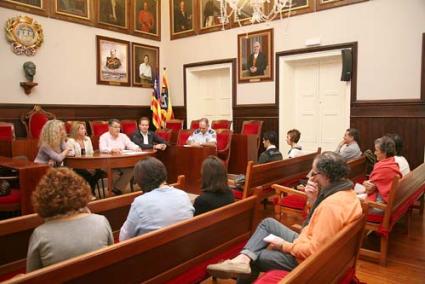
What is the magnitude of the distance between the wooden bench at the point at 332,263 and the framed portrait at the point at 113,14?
338 inches

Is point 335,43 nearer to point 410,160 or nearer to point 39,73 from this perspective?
point 410,160

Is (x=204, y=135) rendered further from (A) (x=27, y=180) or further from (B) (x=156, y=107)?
(A) (x=27, y=180)

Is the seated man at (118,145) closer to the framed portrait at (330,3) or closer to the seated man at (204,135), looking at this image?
the seated man at (204,135)

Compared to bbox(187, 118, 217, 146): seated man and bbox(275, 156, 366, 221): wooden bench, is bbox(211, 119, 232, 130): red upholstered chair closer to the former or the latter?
bbox(187, 118, 217, 146): seated man

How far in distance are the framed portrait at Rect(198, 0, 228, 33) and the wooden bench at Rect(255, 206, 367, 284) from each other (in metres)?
8.32

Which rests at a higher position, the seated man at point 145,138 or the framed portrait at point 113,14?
the framed portrait at point 113,14

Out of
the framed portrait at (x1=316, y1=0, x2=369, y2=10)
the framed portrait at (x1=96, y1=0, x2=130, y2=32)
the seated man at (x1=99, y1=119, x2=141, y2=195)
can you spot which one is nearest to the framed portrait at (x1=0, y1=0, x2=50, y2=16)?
the framed portrait at (x1=96, y1=0, x2=130, y2=32)

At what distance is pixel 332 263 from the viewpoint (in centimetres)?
194

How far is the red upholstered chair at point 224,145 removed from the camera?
711 centimetres

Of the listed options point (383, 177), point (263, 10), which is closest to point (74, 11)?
point (263, 10)

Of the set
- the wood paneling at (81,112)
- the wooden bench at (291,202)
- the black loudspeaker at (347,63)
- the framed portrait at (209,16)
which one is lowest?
the wooden bench at (291,202)

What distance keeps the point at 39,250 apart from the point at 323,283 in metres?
1.43

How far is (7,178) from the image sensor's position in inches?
152

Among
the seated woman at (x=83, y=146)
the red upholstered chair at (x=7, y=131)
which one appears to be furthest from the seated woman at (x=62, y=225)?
the red upholstered chair at (x=7, y=131)
